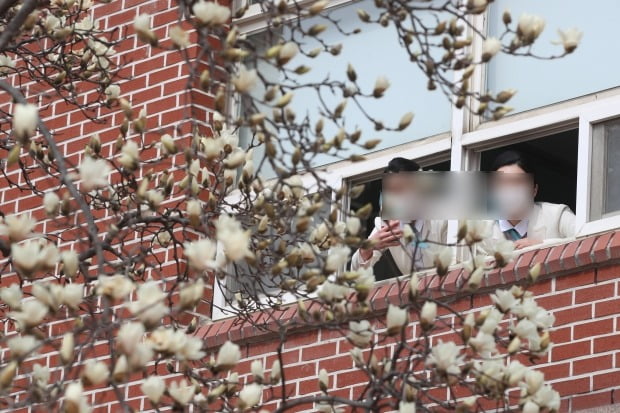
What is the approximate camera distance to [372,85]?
30.3ft

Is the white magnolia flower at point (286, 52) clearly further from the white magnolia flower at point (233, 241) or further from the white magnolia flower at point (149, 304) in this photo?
the white magnolia flower at point (149, 304)

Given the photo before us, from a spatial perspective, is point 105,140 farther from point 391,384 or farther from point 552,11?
point 391,384

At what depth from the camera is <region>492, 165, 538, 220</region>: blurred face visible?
8.20 meters

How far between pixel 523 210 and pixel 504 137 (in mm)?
472

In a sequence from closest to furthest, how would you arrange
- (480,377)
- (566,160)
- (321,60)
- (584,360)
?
(480,377) → (584,360) → (566,160) → (321,60)

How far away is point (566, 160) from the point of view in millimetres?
8273

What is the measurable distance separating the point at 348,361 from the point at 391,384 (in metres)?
2.71

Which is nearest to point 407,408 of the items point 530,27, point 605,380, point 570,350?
point 530,27

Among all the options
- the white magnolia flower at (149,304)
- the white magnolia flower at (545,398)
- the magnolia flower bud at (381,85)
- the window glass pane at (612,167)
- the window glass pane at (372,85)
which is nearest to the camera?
the white magnolia flower at (149,304)

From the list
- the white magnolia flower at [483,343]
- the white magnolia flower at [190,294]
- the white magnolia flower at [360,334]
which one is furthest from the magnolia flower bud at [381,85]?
the white magnolia flower at [190,294]

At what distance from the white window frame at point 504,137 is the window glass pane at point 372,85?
0.27ft

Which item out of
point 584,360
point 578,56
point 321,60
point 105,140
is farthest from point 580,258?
point 105,140

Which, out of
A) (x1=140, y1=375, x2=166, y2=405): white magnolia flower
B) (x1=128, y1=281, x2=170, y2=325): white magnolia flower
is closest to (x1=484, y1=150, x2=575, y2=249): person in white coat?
(x1=140, y1=375, x2=166, y2=405): white magnolia flower

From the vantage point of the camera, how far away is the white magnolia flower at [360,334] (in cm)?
584
